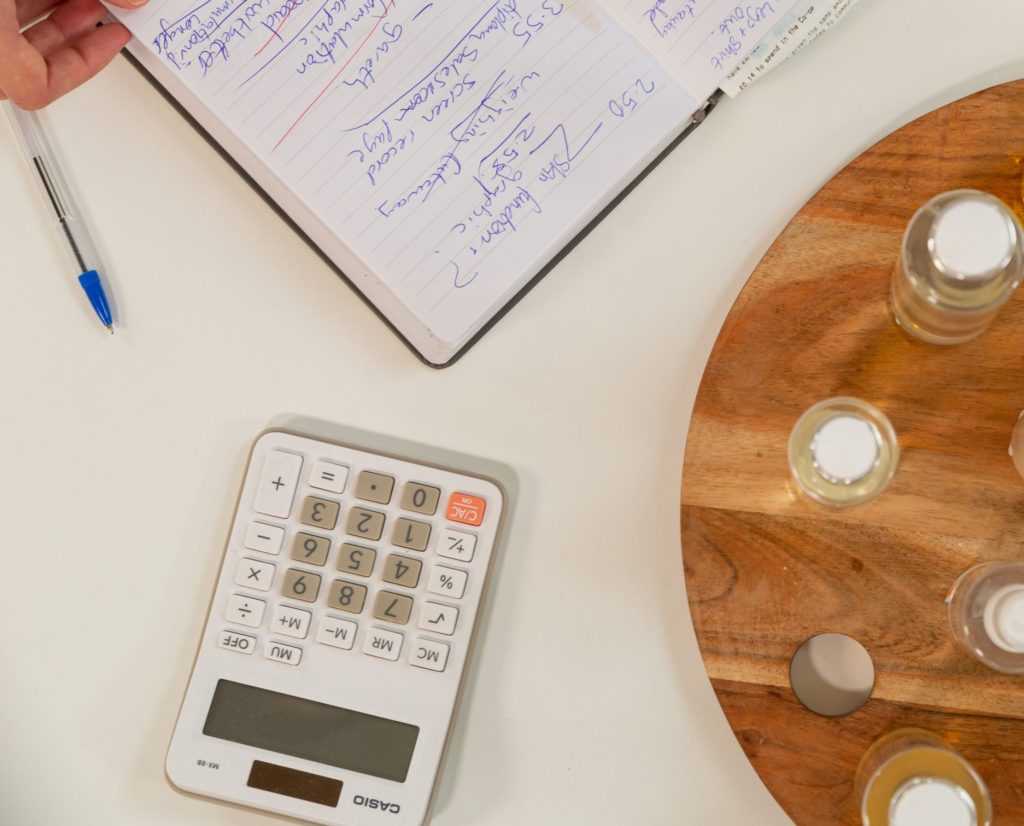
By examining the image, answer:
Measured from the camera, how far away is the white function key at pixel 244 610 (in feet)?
1.84

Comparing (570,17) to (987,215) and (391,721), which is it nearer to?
(987,215)

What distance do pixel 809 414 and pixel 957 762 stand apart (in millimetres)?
208

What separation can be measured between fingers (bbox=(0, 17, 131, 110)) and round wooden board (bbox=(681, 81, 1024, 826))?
418mm

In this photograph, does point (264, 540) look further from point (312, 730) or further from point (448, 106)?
point (448, 106)

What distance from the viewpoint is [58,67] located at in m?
0.56

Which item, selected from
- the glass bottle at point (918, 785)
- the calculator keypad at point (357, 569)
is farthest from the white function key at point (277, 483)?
the glass bottle at point (918, 785)

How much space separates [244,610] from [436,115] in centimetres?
33

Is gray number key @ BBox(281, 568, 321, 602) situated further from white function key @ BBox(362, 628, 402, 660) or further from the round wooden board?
the round wooden board

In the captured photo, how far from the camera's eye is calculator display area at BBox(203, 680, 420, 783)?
553 mm

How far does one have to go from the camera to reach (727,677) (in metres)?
0.53

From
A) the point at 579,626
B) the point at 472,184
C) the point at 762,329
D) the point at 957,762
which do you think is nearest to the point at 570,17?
the point at 472,184

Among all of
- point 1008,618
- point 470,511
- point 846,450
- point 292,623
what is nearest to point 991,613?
point 1008,618

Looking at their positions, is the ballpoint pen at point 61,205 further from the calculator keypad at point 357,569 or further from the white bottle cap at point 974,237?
the white bottle cap at point 974,237

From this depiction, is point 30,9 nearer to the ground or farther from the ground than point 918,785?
farther from the ground
